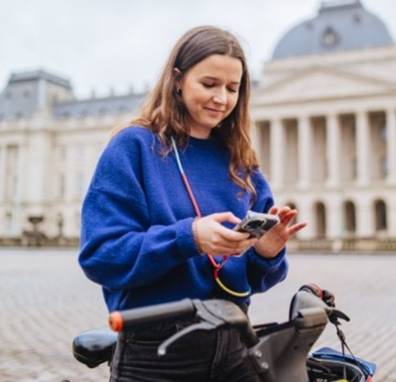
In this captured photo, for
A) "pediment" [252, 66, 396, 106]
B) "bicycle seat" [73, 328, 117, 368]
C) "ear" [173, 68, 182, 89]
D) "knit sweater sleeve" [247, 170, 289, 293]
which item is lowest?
"bicycle seat" [73, 328, 117, 368]

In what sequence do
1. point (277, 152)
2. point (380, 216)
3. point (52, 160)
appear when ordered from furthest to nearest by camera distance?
point (52, 160), point (277, 152), point (380, 216)

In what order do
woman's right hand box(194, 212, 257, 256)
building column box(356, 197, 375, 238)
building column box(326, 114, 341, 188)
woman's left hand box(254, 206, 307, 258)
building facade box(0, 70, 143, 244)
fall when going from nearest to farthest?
woman's right hand box(194, 212, 257, 256) < woman's left hand box(254, 206, 307, 258) < building column box(356, 197, 375, 238) < building column box(326, 114, 341, 188) < building facade box(0, 70, 143, 244)

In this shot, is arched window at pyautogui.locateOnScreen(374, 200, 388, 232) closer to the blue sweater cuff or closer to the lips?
the lips

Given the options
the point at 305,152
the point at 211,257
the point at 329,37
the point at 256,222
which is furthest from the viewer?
the point at 329,37

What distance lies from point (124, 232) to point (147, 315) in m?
0.44

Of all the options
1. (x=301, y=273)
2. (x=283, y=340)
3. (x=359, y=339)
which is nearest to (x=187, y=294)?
(x=283, y=340)

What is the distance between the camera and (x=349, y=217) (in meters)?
63.8

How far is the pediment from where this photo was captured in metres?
60.2

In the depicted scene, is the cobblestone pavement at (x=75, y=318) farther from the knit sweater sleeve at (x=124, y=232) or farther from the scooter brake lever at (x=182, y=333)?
the scooter brake lever at (x=182, y=333)

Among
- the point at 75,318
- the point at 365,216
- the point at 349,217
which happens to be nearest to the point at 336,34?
the point at 349,217

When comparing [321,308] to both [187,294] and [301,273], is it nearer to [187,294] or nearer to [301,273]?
[187,294]

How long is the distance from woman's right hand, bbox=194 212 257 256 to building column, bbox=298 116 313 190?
199 ft

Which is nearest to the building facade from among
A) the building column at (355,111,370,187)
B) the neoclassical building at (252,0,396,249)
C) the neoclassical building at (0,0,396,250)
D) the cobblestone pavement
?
the neoclassical building at (0,0,396,250)

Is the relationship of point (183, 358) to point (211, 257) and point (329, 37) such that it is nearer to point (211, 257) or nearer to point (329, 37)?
point (211, 257)
